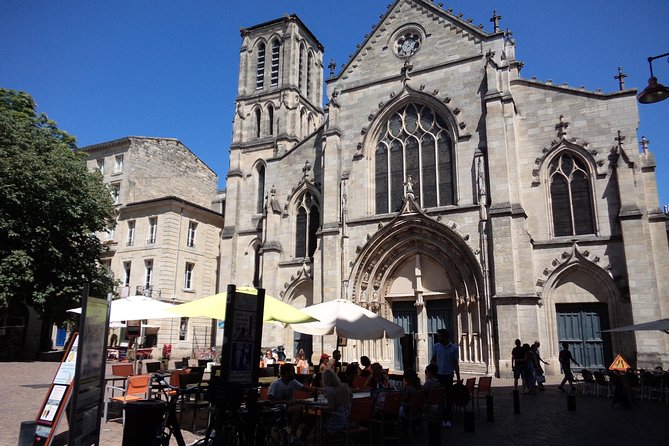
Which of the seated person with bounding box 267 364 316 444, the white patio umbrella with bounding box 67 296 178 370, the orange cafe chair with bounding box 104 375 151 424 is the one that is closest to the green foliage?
the white patio umbrella with bounding box 67 296 178 370

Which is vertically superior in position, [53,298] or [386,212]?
[386,212]

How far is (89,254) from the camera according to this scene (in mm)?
25656

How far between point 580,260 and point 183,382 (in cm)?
1516

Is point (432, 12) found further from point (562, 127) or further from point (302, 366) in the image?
point (302, 366)

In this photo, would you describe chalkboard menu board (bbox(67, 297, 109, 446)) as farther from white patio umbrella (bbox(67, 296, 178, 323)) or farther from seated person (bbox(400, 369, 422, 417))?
white patio umbrella (bbox(67, 296, 178, 323))

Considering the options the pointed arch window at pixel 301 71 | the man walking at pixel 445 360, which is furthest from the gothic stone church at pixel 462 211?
the pointed arch window at pixel 301 71

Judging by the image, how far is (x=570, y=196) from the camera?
19938 millimetres

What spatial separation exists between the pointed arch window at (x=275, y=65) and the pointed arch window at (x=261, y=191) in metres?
5.99

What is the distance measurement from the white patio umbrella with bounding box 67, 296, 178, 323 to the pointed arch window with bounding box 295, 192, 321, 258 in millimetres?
12546

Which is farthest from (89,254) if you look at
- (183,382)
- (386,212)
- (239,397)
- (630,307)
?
(630,307)

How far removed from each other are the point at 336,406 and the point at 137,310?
677cm

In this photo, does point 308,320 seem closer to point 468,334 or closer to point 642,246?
point 468,334

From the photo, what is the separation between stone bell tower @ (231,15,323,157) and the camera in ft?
98.4

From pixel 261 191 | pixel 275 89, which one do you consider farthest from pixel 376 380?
pixel 275 89
